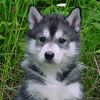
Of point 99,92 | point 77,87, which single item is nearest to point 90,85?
point 99,92

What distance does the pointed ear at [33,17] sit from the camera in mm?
4238

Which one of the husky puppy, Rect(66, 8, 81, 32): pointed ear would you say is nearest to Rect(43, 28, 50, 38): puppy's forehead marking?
the husky puppy

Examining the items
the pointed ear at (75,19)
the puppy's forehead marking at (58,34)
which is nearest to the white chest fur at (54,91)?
the puppy's forehead marking at (58,34)

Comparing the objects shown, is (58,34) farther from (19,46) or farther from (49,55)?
(19,46)

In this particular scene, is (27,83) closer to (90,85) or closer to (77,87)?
(77,87)

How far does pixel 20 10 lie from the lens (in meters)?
5.57

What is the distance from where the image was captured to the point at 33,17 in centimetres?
431

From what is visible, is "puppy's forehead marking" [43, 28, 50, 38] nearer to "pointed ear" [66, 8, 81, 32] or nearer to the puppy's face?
the puppy's face

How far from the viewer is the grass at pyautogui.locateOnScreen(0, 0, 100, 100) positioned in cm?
511

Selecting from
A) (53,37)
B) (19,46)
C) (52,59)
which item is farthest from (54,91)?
(19,46)

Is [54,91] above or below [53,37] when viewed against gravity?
below

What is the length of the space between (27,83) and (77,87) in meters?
0.63

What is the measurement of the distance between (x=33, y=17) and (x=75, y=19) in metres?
0.54

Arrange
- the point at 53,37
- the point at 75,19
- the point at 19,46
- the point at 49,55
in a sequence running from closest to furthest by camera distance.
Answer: the point at 49,55 → the point at 53,37 → the point at 75,19 → the point at 19,46
